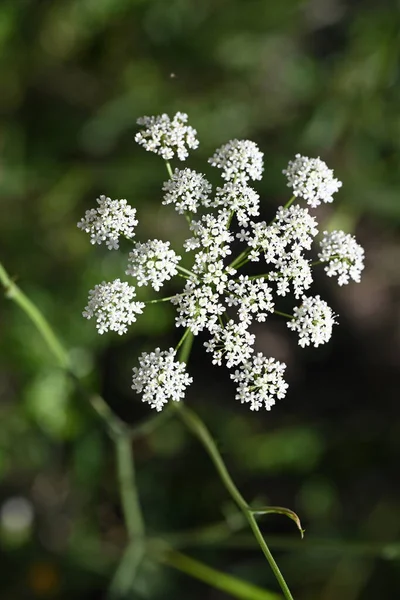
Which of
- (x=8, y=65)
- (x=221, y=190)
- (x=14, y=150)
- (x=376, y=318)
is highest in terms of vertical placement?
(x=376, y=318)

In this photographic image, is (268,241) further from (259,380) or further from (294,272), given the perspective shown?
(259,380)

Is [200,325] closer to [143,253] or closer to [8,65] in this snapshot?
[143,253]

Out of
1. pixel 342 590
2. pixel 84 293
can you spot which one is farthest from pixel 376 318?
pixel 84 293

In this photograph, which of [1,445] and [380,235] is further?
[380,235]

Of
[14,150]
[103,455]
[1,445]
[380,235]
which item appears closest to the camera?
[1,445]

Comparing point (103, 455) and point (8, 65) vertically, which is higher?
point (8, 65)

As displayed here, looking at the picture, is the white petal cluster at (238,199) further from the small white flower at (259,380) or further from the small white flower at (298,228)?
the small white flower at (259,380)

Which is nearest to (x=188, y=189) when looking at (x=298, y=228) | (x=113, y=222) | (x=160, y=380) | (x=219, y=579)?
(x=113, y=222)
